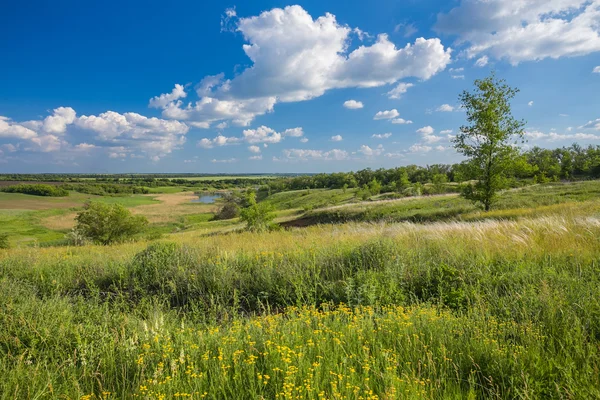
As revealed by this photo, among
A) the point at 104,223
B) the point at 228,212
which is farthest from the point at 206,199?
the point at 104,223

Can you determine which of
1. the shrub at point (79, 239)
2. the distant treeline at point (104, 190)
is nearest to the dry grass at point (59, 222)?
the shrub at point (79, 239)

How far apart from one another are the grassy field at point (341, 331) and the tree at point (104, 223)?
36.2 meters

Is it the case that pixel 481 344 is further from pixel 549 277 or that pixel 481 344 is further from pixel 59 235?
pixel 59 235

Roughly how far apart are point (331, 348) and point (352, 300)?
1777 millimetres

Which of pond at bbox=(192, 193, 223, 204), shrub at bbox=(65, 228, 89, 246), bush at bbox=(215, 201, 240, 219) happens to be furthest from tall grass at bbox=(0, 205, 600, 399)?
pond at bbox=(192, 193, 223, 204)

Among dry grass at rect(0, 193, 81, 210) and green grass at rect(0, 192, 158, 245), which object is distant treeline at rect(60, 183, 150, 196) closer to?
green grass at rect(0, 192, 158, 245)

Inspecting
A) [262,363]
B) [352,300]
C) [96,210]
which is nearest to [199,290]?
[352,300]

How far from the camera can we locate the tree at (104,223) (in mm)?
37616

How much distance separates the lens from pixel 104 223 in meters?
38.2

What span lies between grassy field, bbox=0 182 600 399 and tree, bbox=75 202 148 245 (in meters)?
36.2

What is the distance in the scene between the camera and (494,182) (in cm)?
1911

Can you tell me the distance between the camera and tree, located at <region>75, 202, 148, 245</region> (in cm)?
3762

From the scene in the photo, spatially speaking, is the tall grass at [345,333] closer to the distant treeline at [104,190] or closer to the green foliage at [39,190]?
the green foliage at [39,190]

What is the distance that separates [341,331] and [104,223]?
42.9 metres
